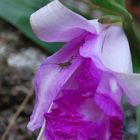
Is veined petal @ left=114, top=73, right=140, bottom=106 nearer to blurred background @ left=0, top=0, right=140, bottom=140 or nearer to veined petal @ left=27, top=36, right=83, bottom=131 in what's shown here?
veined petal @ left=27, top=36, right=83, bottom=131

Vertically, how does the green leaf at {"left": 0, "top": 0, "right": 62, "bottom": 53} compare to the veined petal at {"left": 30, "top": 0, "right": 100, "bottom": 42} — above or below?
below

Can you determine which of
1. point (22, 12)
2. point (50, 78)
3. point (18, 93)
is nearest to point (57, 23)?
point (50, 78)

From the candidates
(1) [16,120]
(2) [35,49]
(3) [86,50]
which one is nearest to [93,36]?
(3) [86,50]

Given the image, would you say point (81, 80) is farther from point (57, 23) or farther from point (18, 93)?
point (18, 93)

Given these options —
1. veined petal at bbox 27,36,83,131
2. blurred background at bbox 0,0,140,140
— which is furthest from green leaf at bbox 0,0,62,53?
blurred background at bbox 0,0,140,140

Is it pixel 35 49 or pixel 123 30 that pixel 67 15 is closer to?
pixel 123 30

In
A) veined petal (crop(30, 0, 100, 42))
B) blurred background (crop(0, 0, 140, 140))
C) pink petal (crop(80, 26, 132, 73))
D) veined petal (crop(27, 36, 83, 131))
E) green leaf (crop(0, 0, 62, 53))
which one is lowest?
blurred background (crop(0, 0, 140, 140))

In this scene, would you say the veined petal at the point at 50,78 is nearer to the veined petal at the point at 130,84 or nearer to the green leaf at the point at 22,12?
the veined petal at the point at 130,84
